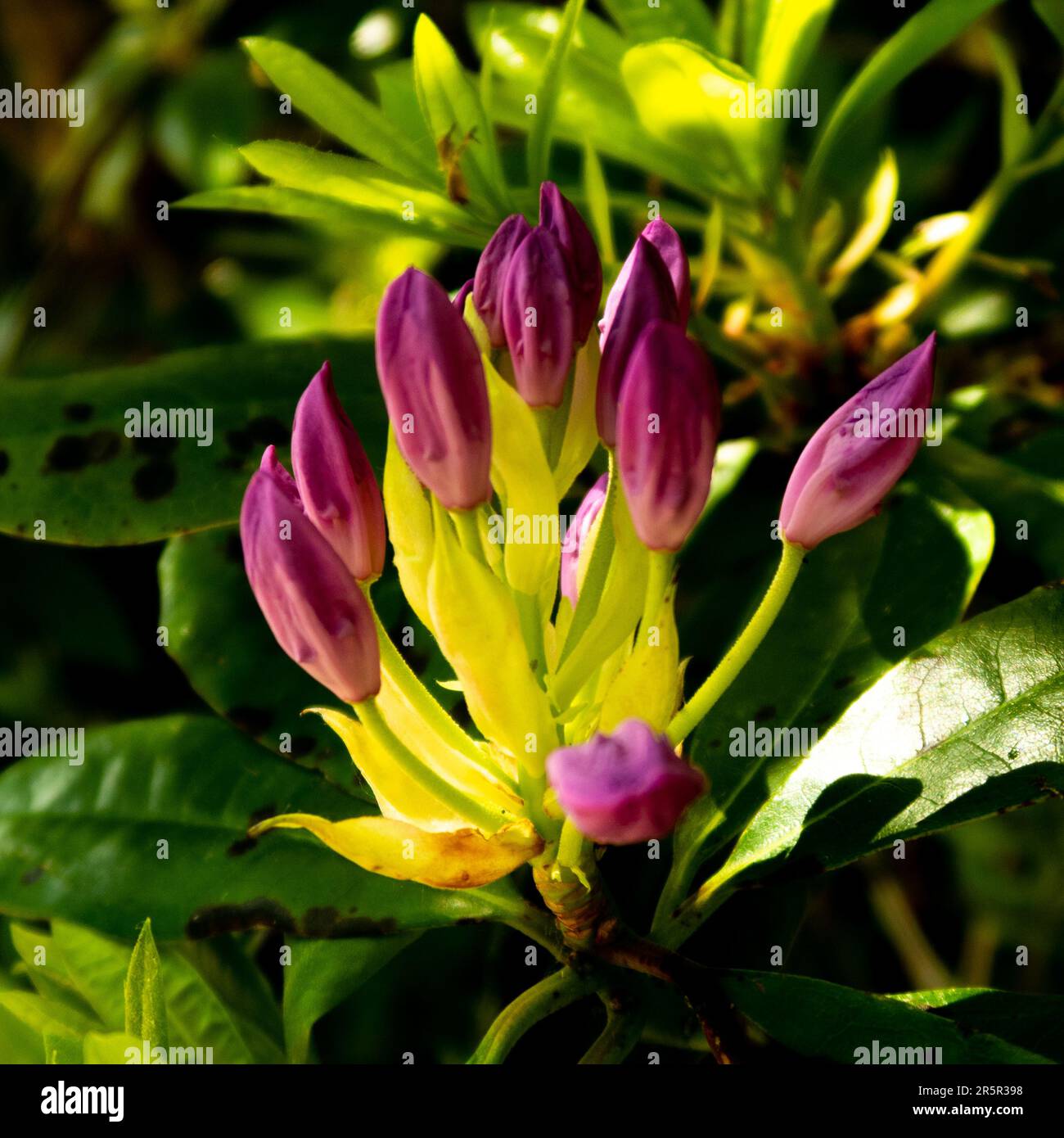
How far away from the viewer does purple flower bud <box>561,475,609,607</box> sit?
0.84 meters

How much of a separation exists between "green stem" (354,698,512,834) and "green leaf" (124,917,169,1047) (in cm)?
20

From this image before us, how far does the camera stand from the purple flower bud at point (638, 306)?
2.43 feet

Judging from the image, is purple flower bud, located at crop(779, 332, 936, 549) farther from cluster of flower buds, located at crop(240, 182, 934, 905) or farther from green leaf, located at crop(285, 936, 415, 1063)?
green leaf, located at crop(285, 936, 415, 1063)

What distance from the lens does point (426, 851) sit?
763mm

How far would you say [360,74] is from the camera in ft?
5.94

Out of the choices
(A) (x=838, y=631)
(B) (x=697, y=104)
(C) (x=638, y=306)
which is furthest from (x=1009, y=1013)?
(B) (x=697, y=104)

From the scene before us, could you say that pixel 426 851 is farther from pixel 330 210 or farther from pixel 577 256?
pixel 330 210

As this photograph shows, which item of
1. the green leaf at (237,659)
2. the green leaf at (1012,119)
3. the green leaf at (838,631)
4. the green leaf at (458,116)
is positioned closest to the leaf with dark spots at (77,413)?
the green leaf at (237,659)

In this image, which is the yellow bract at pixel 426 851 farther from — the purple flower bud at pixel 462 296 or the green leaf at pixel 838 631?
the purple flower bud at pixel 462 296

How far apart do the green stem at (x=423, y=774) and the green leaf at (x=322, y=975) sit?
0.70 ft

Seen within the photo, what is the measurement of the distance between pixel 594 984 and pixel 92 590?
3.89 ft

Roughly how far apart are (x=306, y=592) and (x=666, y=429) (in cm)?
21
